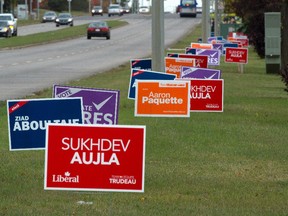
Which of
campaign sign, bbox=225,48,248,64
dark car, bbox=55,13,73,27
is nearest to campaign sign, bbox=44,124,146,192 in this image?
campaign sign, bbox=225,48,248,64

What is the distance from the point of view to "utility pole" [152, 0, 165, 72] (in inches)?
964

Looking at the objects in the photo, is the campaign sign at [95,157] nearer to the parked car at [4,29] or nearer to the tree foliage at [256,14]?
the tree foliage at [256,14]

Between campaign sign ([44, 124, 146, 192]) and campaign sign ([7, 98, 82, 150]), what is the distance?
1.33 meters

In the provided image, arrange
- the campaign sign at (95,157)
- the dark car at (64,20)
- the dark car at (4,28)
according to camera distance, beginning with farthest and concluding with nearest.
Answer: the dark car at (64,20), the dark car at (4,28), the campaign sign at (95,157)

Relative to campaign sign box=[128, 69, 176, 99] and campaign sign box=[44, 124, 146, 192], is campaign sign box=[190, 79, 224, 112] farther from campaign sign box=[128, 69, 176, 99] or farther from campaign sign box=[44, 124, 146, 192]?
campaign sign box=[44, 124, 146, 192]

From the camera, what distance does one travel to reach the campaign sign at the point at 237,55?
137ft

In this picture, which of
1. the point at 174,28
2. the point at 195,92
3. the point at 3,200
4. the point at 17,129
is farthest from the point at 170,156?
the point at 174,28

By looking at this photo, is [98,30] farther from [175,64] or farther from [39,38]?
[175,64]

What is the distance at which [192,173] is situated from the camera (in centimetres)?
1302

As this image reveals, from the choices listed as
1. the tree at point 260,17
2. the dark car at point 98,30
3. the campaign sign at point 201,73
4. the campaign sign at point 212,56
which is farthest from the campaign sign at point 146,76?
the dark car at point 98,30

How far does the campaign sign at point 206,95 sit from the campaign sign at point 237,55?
67.9 ft

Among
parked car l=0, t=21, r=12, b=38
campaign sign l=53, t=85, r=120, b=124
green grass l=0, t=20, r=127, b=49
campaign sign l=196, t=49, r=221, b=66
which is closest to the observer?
campaign sign l=53, t=85, r=120, b=124

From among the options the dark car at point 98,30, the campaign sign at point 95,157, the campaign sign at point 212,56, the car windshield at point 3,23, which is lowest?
the dark car at point 98,30

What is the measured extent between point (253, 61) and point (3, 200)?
4546 centimetres
